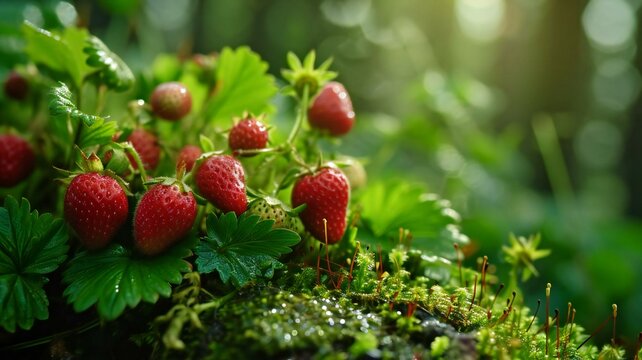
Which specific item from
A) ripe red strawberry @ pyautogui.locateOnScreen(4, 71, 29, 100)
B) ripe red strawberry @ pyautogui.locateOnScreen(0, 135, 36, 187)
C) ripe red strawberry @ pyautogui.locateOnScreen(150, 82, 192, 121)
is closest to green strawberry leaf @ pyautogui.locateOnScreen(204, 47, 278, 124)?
ripe red strawberry @ pyautogui.locateOnScreen(150, 82, 192, 121)

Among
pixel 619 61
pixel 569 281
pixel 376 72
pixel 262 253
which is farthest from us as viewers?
pixel 619 61

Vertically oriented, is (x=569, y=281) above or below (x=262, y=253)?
below

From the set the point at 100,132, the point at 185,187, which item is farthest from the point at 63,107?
the point at 185,187

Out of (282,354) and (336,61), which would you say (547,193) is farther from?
(282,354)

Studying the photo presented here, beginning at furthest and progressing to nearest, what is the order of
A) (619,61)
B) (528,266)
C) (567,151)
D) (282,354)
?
(619,61)
(567,151)
(528,266)
(282,354)

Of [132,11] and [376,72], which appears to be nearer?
[132,11]

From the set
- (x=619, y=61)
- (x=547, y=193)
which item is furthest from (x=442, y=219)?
(x=619, y=61)

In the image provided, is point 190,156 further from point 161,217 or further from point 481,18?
point 481,18
